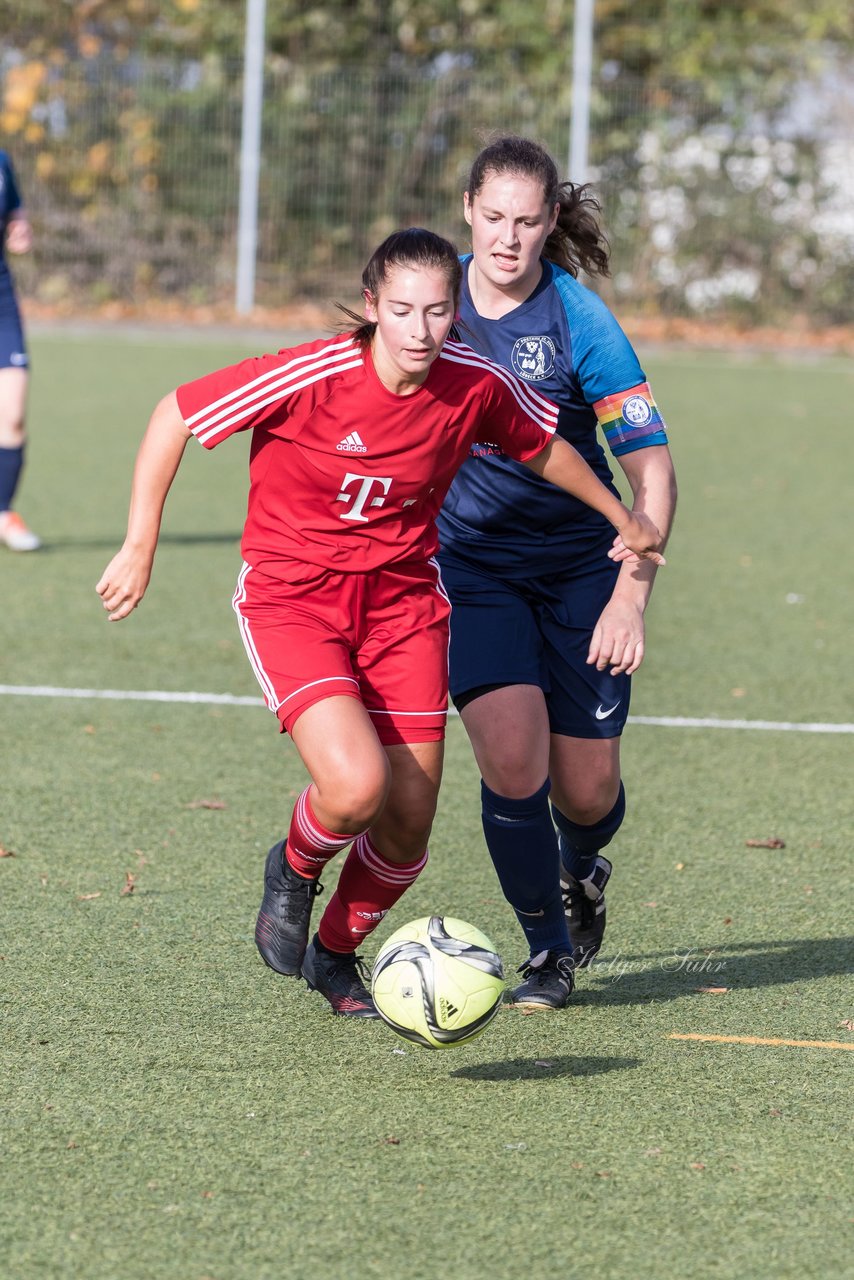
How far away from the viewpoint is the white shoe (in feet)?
31.6

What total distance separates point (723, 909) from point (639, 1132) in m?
1.49

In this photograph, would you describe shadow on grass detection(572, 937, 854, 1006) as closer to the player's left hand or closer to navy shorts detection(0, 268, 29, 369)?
the player's left hand

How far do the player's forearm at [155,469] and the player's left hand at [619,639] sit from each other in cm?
104

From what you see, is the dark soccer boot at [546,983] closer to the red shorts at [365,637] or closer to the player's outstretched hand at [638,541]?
the red shorts at [365,637]

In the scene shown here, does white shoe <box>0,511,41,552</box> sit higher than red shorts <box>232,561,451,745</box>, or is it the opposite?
red shorts <box>232,561,451,745</box>

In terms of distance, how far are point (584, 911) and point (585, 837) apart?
0.62ft

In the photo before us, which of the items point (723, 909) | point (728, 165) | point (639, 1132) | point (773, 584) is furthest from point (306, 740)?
point (728, 165)

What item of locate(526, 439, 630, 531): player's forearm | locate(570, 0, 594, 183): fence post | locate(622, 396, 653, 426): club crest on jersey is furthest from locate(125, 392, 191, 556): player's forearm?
locate(570, 0, 594, 183): fence post

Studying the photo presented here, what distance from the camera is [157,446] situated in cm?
372

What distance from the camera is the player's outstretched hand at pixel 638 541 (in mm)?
3922

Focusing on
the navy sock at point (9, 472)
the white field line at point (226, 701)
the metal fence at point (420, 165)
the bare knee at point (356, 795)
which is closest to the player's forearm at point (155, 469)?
the bare knee at point (356, 795)

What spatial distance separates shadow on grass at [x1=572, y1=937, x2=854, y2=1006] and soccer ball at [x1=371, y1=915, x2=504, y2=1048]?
1.69 feet

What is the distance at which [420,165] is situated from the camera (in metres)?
22.2

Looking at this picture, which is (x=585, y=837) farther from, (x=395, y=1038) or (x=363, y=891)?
(x=395, y=1038)
